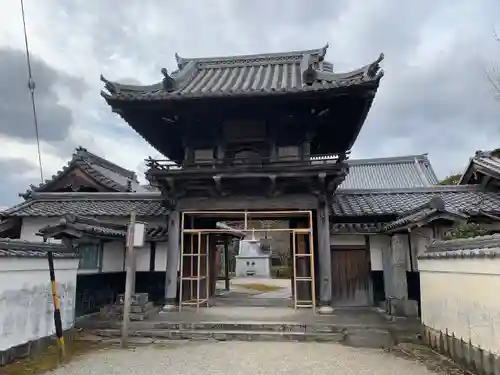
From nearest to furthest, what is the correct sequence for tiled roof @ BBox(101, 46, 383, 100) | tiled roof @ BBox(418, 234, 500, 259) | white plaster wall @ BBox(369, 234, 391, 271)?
1. tiled roof @ BBox(418, 234, 500, 259)
2. tiled roof @ BBox(101, 46, 383, 100)
3. white plaster wall @ BBox(369, 234, 391, 271)

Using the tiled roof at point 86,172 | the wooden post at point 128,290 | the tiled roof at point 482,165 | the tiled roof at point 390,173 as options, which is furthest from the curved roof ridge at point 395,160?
the wooden post at point 128,290

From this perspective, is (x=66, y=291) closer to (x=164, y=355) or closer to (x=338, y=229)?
(x=164, y=355)

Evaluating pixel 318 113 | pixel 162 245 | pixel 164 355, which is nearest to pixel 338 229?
pixel 318 113

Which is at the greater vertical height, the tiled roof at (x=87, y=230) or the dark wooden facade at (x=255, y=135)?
the dark wooden facade at (x=255, y=135)

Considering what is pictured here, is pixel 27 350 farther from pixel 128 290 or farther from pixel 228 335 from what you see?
pixel 228 335

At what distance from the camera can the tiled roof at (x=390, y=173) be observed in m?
21.3

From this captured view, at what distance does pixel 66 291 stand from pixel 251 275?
25604mm

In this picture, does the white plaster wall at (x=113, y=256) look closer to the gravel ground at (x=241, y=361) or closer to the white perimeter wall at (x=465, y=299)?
the gravel ground at (x=241, y=361)

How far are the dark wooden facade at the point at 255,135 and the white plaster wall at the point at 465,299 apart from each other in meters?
3.17

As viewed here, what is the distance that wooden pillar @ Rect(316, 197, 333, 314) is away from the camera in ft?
32.0

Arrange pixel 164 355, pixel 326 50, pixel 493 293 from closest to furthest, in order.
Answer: pixel 493 293, pixel 164 355, pixel 326 50

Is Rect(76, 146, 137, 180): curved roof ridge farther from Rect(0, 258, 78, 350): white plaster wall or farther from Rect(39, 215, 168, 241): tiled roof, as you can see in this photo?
Rect(0, 258, 78, 350): white plaster wall

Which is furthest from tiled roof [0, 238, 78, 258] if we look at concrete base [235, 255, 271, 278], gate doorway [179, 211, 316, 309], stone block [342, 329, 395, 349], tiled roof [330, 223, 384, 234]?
concrete base [235, 255, 271, 278]

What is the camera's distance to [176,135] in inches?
448
